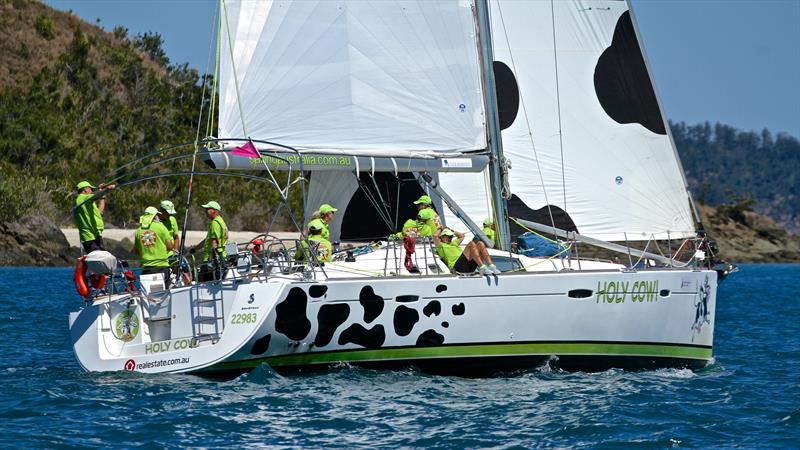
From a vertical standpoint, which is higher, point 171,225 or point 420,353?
point 171,225

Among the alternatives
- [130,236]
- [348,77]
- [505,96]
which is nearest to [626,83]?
[505,96]

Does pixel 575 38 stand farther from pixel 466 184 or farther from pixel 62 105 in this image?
pixel 62 105

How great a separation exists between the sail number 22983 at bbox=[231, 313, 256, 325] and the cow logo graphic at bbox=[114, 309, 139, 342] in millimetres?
1481

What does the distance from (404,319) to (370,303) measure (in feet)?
1.42

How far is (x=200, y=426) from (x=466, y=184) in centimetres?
826

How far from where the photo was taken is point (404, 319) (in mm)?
14227

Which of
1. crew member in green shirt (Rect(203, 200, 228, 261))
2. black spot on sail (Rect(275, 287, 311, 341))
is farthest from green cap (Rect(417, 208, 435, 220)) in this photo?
black spot on sail (Rect(275, 287, 311, 341))

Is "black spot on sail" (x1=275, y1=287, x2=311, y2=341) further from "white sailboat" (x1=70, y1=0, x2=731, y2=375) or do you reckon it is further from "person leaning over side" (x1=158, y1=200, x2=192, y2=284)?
"person leaning over side" (x1=158, y1=200, x2=192, y2=284)

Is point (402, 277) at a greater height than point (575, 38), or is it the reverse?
point (575, 38)

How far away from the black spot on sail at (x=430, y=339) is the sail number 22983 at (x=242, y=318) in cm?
191

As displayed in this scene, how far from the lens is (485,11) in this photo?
650 inches

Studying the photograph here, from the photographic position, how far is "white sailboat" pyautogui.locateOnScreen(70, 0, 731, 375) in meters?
14.2

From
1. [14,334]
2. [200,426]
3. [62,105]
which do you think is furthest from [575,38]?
[62,105]

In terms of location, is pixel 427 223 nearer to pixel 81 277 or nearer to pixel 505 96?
pixel 505 96
